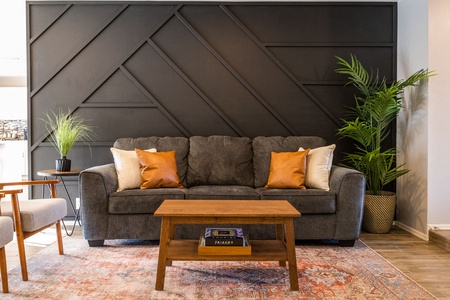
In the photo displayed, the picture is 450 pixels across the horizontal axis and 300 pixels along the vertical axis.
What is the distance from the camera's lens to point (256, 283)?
95.7 inches

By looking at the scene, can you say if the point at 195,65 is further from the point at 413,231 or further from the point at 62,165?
the point at 413,231

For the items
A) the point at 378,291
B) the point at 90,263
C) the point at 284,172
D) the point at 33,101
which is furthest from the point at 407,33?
the point at 33,101

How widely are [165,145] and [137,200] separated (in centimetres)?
85

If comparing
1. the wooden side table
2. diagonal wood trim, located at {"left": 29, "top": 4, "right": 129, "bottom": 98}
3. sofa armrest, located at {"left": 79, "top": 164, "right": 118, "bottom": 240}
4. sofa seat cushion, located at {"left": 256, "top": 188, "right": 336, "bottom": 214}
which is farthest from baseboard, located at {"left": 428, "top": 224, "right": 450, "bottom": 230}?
diagonal wood trim, located at {"left": 29, "top": 4, "right": 129, "bottom": 98}

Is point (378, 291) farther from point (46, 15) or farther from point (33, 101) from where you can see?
point (46, 15)

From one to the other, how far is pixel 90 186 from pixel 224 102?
1.76m

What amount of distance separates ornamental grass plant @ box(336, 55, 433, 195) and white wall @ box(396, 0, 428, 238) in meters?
0.11

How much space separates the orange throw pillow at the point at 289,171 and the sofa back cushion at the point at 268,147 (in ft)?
0.60

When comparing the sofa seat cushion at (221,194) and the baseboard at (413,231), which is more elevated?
the sofa seat cushion at (221,194)

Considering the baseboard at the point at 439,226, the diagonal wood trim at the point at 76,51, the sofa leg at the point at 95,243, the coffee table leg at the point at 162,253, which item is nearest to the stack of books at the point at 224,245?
the coffee table leg at the point at 162,253

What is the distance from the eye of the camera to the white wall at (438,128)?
12.1ft

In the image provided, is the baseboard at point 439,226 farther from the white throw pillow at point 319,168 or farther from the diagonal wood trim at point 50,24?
the diagonal wood trim at point 50,24

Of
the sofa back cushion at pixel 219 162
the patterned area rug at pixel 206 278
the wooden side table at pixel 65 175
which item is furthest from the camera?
the sofa back cushion at pixel 219 162

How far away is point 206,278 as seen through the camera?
8.25 feet
